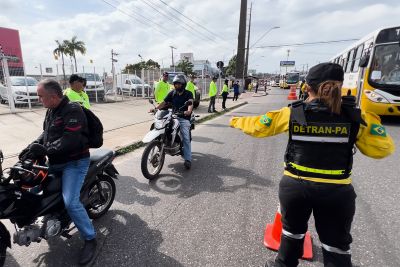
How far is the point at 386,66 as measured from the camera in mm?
9836

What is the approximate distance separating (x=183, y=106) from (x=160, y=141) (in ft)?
3.07

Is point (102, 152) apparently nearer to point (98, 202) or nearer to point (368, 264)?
point (98, 202)

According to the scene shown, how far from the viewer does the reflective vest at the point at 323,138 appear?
1.91 m

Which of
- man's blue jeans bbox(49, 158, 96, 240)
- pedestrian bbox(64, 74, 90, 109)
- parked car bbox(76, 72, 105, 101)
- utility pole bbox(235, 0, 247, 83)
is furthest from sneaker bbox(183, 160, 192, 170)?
utility pole bbox(235, 0, 247, 83)

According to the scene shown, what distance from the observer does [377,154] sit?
2.08m

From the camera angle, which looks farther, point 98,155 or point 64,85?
point 64,85

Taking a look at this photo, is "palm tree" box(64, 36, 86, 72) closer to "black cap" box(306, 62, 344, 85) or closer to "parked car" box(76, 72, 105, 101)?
"parked car" box(76, 72, 105, 101)

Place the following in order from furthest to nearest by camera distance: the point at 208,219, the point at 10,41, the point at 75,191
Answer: the point at 10,41 → the point at 208,219 → the point at 75,191

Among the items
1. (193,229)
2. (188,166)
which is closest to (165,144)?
(188,166)

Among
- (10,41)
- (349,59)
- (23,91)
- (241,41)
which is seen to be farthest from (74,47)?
(349,59)

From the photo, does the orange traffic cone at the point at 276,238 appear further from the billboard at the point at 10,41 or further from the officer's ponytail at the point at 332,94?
the billboard at the point at 10,41

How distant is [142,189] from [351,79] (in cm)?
1155

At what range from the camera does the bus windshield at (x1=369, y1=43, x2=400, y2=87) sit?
9680 millimetres

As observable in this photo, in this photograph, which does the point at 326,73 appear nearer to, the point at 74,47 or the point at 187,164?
the point at 187,164
